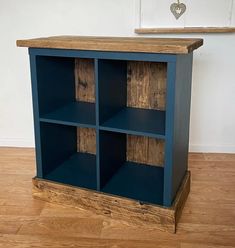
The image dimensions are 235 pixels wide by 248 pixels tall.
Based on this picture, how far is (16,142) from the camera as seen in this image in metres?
2.96

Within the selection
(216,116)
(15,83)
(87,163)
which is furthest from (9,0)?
(216,116)

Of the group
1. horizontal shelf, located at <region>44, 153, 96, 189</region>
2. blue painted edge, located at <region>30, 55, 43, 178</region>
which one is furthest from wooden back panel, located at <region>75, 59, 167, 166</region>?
blue painted edge, located at <region>30, 55, 43, 178</region>

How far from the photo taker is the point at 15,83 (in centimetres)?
282

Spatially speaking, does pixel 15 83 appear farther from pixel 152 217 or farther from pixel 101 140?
pixel 152 217

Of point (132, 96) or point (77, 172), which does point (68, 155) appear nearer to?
point (77, 172)

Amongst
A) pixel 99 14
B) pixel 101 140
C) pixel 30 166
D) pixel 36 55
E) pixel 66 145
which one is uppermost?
pixel 99 14

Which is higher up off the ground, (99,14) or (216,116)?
(99,14)

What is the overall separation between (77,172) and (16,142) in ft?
3.39

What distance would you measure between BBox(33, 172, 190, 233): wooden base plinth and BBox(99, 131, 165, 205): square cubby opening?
49 millimetres

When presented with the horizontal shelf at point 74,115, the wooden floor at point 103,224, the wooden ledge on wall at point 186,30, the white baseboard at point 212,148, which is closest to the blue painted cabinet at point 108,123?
the horizontal shelf at point 74,115

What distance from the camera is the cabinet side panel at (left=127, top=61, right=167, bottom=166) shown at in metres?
2.05

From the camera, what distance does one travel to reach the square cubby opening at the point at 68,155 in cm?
204

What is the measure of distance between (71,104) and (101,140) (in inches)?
17.4

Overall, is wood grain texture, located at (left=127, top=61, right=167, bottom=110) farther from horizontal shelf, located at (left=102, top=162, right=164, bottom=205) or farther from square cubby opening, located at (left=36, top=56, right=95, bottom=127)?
horizontal shelf, located at (left=102, top=162, right=164, bottom=205)
